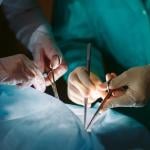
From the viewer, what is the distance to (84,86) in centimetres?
95

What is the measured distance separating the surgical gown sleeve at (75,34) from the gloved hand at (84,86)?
0.53 ft

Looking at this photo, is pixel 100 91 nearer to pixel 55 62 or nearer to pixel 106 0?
pixel 55 62

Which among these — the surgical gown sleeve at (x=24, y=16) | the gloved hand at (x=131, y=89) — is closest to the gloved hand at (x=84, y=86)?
the gloved hand at (x=131, y=89)

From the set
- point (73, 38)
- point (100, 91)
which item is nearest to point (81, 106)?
point (100, 91)

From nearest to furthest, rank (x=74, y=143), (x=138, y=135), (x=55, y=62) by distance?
(x=74, y=143)
(x=138, y=135)
(x=55, y=62)

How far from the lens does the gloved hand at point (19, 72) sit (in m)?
0.92

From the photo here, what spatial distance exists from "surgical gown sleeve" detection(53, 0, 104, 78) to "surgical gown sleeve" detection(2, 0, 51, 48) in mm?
69

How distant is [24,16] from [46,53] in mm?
203

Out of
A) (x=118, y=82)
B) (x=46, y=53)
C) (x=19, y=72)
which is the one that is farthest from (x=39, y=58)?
(x=118, y=82)

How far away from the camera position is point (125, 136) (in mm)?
875

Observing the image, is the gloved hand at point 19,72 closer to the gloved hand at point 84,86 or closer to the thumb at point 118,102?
the gloved hand at point 84,86

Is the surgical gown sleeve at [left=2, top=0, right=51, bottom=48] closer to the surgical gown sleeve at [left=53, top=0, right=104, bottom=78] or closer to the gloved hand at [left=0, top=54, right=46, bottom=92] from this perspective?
the surgical gown sleeve at [left=53, top=0, right=104, bottom=78]

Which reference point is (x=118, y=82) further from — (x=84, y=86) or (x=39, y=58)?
(x=39, y=58)

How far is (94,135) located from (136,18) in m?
0.44
